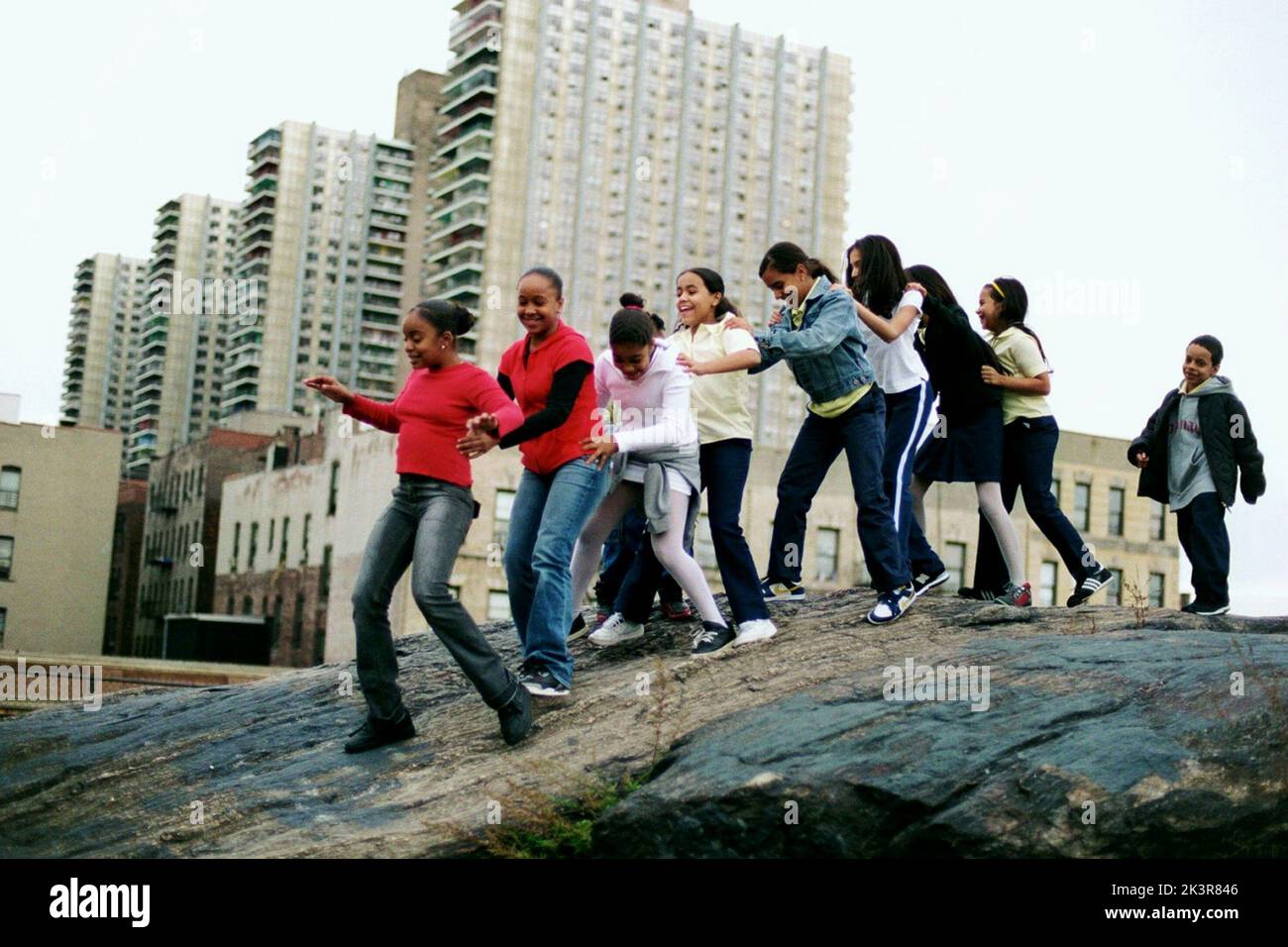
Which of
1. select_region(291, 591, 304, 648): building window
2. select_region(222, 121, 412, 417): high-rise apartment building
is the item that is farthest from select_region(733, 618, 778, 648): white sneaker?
select_region(222, 121, 412, 417): high-rise apartment building

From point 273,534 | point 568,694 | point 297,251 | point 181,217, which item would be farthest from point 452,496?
point 181,217

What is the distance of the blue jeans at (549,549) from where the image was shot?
802cm

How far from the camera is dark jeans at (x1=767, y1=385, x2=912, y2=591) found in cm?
877

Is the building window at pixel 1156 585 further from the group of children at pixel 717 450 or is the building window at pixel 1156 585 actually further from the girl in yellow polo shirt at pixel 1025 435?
the girl in yellow polo shirt at pixel 1025 435

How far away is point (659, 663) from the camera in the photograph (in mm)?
8656

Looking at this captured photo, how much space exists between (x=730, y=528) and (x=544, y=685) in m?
1.31

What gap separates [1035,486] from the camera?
9.66 metres

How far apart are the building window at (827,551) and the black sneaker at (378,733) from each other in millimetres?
42495

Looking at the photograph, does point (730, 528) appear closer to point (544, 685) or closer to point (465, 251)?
point (544, 685)

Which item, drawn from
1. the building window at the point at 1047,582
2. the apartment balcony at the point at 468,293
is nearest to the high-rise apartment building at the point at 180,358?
the apartment balcony at the point at 468,293

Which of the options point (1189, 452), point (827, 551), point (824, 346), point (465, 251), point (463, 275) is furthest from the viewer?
point (465, 251)

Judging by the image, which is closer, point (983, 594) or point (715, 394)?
point (715, 394)

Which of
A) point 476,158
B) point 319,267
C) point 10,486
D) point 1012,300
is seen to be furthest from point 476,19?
point 1012,300
